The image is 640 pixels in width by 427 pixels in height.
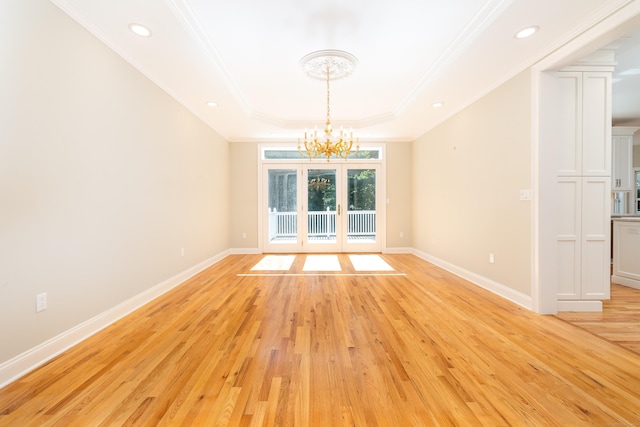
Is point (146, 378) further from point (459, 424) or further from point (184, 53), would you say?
point (184, 53)

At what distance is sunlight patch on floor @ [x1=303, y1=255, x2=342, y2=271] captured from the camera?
16.0 feet

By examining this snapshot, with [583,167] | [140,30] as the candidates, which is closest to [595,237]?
[583,167]

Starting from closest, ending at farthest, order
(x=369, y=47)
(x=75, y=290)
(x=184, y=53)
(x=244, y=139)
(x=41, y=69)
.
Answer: (x=41, y=69), (x=75, y=290), (x=184, y=53), (x=369, y=47), (x=244, y=139)

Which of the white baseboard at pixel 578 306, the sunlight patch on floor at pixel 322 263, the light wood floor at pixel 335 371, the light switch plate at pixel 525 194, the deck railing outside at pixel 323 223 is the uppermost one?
the light switch plate at pixel 525 194

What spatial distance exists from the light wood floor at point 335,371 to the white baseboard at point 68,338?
0.07m

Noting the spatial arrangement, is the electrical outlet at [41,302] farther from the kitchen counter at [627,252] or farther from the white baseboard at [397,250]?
the kitchen counter at [627,252]

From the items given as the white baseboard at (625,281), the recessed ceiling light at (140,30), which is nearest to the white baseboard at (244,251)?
the recessed ceiling light at (140,30)

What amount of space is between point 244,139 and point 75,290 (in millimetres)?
4729

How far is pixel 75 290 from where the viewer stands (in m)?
2.21

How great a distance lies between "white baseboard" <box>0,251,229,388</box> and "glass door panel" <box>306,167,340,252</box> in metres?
3.57

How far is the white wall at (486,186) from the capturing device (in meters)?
3.03

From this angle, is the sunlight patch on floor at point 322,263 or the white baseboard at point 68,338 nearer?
the white baseboard at point 68,338

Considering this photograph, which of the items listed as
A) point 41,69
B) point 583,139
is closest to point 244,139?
point 41,69

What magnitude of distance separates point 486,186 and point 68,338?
4721 mm
